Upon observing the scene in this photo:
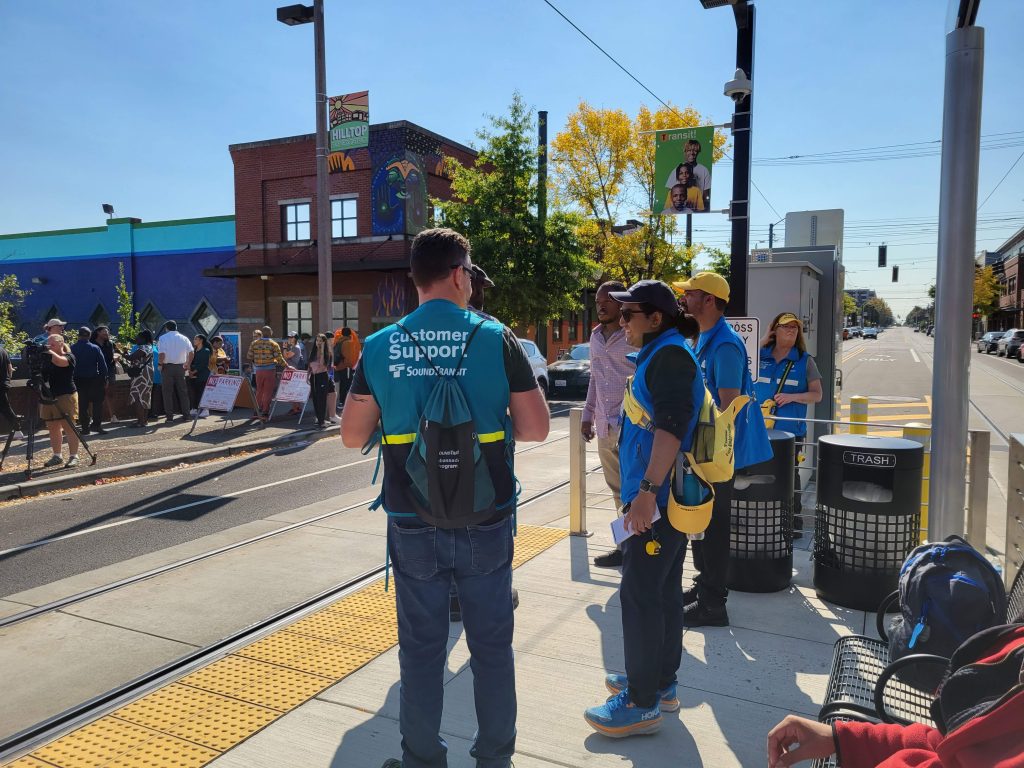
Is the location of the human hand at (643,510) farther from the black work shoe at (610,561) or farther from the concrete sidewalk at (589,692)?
the black work shoe at (610,561)

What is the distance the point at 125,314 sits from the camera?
3444 cm

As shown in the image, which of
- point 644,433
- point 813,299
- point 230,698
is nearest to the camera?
point 644,433

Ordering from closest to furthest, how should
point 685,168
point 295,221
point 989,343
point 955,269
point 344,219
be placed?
point 955,269 < point 685,168 < point 344,219 < point 295,221 < point 989,343

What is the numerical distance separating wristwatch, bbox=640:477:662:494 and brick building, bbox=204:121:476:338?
72.6 feet

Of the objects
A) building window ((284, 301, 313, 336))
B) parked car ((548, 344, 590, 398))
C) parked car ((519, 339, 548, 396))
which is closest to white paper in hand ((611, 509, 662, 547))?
parked car ((519, 339, 548, 396))

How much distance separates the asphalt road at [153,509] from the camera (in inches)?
239

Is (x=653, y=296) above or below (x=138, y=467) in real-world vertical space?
above

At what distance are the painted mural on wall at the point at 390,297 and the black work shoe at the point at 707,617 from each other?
2225 cm

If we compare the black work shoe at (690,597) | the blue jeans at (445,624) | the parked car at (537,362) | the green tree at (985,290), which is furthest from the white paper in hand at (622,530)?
the green tree at (985,290)

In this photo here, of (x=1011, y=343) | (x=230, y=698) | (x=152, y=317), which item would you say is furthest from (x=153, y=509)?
(x=1011, y=343)

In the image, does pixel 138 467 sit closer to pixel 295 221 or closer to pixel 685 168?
pixel 685 168

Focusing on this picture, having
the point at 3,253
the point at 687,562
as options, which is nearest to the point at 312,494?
the point at 687,562

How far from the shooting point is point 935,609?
2.42 meters

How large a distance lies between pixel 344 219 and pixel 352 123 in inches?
497
